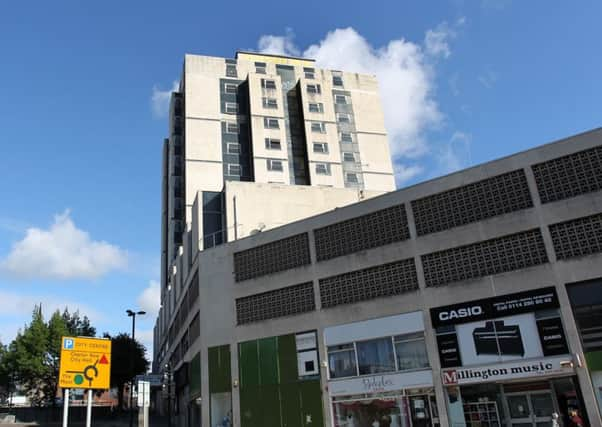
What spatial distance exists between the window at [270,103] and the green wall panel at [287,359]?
35837mm

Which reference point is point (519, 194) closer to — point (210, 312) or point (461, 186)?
point (461, 186)

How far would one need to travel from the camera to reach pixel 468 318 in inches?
1059

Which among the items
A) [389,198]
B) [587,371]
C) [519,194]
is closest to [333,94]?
[389,198]

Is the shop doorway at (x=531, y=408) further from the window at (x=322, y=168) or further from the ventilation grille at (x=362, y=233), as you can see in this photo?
the window at (x=322, y=168)

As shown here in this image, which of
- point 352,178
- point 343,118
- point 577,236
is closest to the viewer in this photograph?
point 577,236

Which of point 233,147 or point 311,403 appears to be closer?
point 311,403

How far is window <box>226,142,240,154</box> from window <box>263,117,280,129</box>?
393 centimetres

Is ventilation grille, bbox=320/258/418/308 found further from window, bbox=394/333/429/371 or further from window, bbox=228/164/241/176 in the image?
window, bbox=228/164/241/176

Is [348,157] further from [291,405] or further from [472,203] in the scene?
[291,405]

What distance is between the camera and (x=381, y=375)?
2870 cm

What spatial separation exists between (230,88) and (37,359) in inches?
1437

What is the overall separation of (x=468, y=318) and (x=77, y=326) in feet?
162

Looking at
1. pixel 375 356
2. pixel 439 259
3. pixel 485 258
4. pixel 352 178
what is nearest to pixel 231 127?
pixel 352 178

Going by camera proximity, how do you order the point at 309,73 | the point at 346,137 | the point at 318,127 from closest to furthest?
the point at 318,127, the point at 346,137, the point at 309,73
